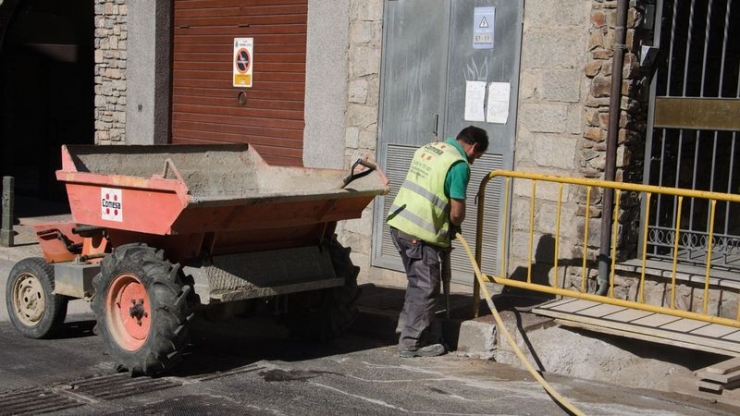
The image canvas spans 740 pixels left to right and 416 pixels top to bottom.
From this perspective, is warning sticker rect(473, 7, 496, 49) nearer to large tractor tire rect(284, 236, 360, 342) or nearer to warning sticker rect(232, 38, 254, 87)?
large tractor tire rect(284, 236, 360, 342)

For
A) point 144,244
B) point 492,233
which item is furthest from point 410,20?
point 144,244

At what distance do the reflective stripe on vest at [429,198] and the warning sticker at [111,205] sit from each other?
208 cm

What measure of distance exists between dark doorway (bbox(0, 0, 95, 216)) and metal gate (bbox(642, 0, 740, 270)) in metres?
10.1

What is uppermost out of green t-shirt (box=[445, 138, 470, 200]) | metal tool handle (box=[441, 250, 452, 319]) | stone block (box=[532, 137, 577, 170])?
stone block (box=[532, 137, 577, 170])

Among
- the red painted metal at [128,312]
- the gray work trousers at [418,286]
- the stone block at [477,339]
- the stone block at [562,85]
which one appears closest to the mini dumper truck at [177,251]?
the red painted metal at [128,312]

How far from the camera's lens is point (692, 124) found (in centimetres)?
855

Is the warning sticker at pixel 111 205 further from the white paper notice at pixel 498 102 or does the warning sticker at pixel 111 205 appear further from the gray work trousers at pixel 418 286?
the white paper notice at pixel 498 102

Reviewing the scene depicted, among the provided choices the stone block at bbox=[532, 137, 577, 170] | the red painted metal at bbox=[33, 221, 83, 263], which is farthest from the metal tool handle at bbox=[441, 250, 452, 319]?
the red painted metal at bbox=[33, 221, 83, 263]

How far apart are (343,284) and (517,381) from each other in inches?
62.3

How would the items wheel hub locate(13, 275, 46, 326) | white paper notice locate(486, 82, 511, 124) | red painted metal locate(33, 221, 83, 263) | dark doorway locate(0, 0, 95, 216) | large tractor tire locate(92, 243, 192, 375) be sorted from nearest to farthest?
large tractor tire locate(92, 243, 192, 375) → red painted metal locate(33, 221, 83, 263) → wheel hub locate(13, 275, 46, 326) → white paper notice locate(486, 82, 511, 124) → dark doorway locate(0, 0, 95, 216)

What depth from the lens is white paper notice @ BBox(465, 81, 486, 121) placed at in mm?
9703

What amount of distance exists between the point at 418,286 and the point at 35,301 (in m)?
3.10

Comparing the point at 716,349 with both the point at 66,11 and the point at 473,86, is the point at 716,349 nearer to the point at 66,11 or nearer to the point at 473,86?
the point at 473,86

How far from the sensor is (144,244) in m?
7.36
